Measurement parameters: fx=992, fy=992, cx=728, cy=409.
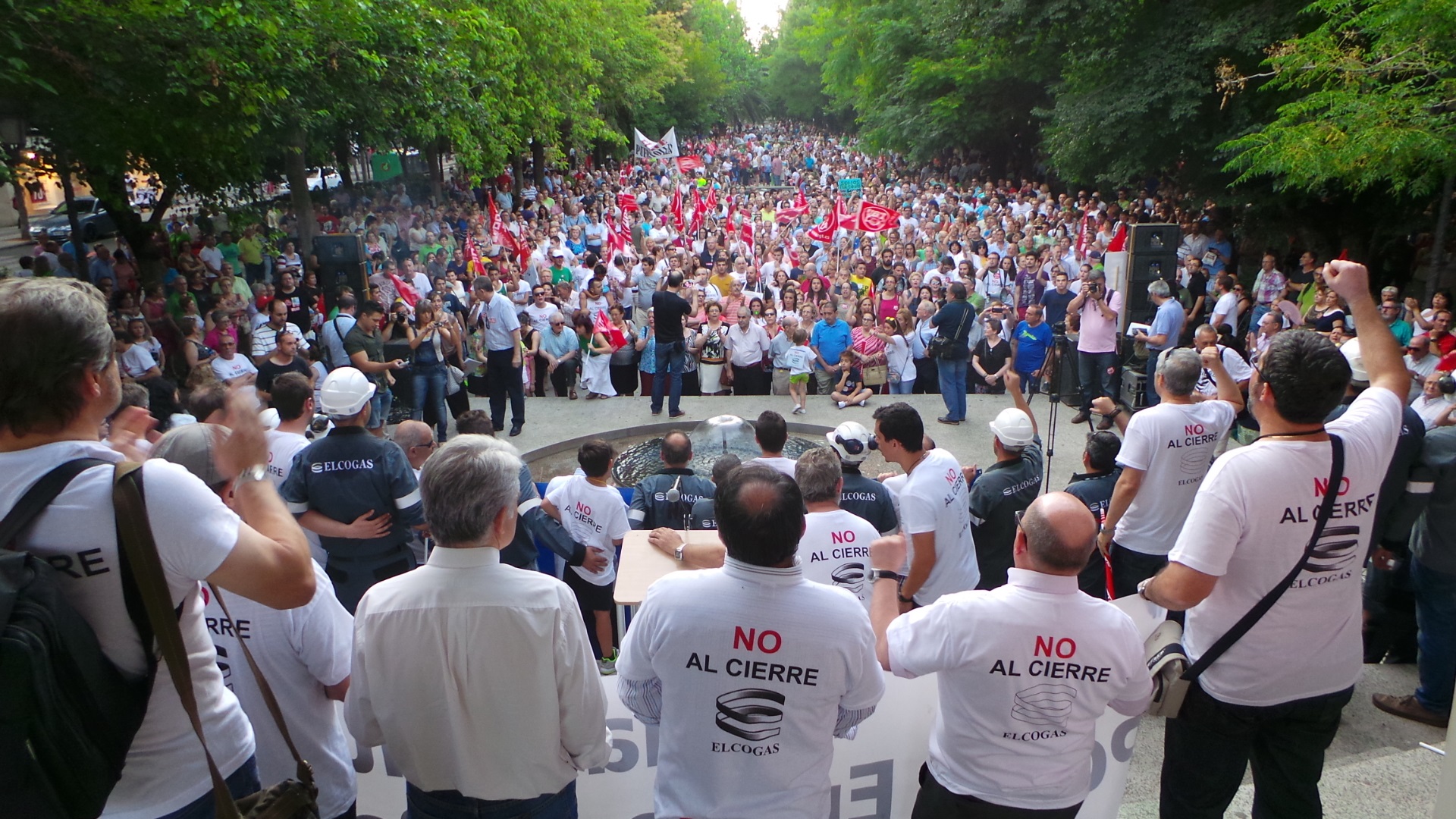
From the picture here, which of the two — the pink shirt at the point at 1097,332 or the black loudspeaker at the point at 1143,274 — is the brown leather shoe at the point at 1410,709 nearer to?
the pink shirt at the point at 1097,332

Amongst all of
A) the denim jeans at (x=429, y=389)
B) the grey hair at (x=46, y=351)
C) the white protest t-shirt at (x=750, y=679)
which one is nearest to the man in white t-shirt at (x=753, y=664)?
the white protest t-shirt at (x=750, y=679)

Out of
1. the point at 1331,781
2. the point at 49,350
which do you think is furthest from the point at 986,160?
the point at 49,350

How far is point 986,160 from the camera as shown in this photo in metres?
33.8

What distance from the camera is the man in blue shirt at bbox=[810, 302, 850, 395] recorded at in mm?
11219

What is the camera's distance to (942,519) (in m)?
4.26

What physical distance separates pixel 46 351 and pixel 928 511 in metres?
3.25

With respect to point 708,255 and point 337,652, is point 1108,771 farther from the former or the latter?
point 708,255

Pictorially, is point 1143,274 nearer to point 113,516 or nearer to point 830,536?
point 830,536

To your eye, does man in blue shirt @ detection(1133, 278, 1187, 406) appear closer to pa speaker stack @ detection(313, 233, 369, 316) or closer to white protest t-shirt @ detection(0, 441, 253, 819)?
pa speaker stack @ detection(313, 233, 369, 316)

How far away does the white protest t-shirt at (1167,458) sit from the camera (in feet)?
16.0

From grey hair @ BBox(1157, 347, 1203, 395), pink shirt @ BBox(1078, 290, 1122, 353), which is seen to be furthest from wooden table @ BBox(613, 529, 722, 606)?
pink shirt @ BBox(1078, 290, 1122, 353)

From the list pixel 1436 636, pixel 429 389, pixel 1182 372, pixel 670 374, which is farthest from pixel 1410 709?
pixel 429 389

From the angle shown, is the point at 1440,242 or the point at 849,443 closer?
the point at 849,443

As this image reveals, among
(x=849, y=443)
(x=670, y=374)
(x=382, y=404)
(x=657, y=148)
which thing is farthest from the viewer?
(x=657, y=148)
